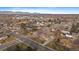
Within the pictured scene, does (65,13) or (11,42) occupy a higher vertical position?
(65,13)

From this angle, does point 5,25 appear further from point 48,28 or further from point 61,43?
point 61,43

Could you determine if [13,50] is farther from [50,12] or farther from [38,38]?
[50,12]

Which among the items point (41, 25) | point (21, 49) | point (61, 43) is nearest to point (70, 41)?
point (61, 43)

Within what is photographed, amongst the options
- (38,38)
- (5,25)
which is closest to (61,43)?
(38,38)
